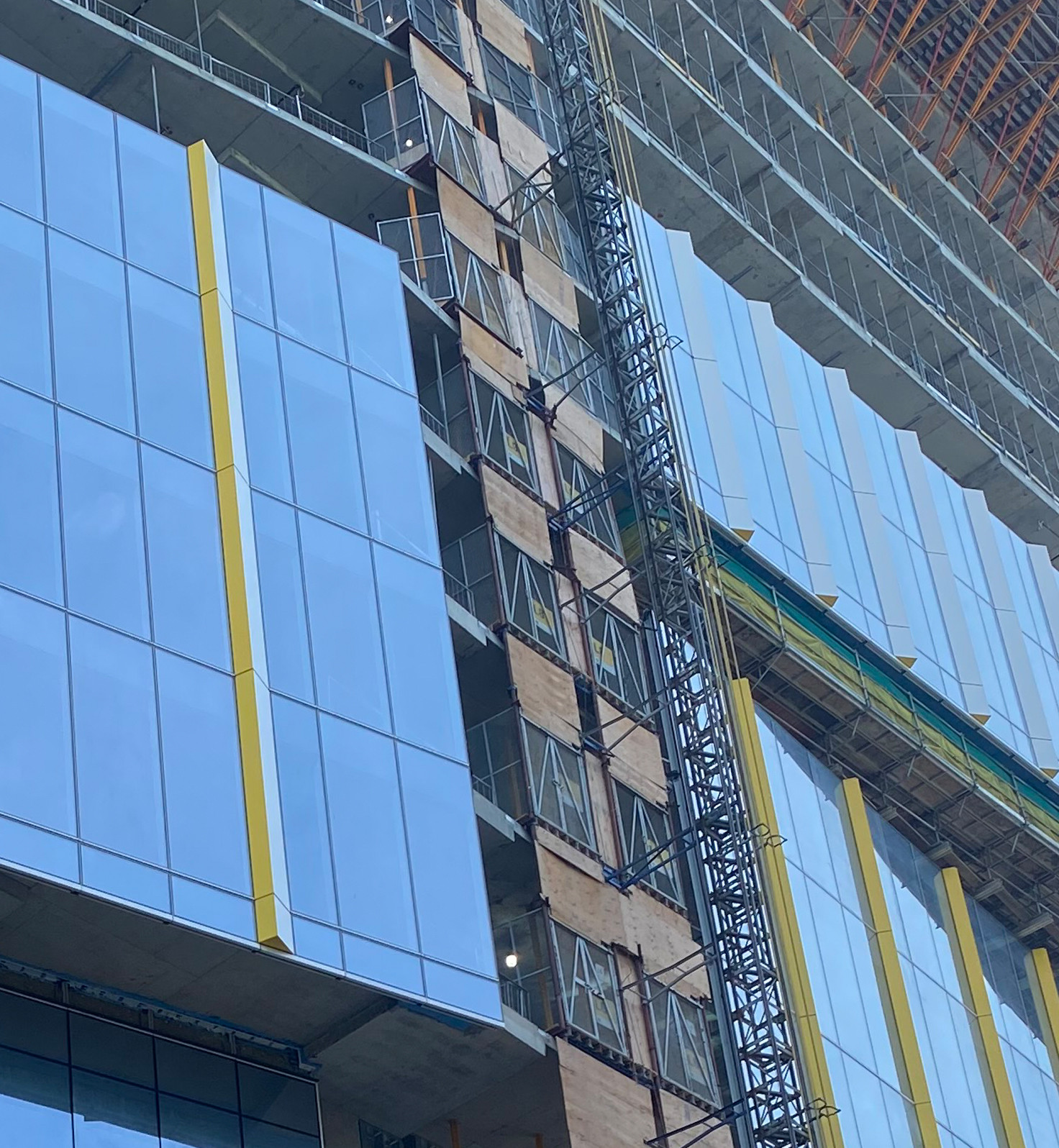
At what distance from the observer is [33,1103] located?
2769 cm

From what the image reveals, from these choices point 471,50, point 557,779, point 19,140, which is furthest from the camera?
point 471,50

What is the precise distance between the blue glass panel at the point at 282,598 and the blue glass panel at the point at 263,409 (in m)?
0.48

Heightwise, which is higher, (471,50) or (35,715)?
(471,50)

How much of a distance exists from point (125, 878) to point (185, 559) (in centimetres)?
537

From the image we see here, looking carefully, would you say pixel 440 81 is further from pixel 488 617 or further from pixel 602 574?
pixel 488 617

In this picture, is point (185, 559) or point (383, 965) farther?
point (185, 559)

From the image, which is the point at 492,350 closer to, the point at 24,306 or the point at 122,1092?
the point at 24,306

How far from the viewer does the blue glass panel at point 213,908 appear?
2844 centimetres

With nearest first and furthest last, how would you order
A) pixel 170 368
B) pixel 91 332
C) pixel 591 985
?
pixel 91 332
pixel 170 368
pixel 591 985

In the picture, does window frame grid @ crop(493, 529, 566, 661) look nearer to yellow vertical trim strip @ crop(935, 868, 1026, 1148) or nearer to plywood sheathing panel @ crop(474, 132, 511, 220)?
plywood sheathing panel @ crop(474, 132, 511, 220)

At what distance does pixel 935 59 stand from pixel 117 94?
134 feet

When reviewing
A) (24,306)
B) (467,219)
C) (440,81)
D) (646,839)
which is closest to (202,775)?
(24,306)

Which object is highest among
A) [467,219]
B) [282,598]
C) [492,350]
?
[467,219]

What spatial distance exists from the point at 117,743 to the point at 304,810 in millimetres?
3235
